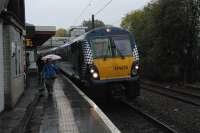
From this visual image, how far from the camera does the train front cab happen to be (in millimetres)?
16969

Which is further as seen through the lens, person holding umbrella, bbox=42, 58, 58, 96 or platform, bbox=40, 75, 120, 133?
person holding umbrella, bbox=42, 58, 58, 96

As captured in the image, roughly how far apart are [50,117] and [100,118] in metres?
1.70

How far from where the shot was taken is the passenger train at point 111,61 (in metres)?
17.0

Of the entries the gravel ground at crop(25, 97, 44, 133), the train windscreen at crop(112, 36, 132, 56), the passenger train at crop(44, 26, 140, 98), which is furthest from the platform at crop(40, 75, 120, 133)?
the train windscreen at crop(112, 36, 132, 56)

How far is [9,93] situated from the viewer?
14.4 meters

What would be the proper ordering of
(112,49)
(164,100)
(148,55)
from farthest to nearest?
1. (148,55)
2. (164,100)
3. (112,49)

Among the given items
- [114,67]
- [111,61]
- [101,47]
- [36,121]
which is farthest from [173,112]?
[36,121]

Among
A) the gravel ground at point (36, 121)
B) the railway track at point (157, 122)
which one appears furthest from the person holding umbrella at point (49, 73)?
the railway track at point (157, 122)

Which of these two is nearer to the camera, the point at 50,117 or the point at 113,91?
the point at 50,117

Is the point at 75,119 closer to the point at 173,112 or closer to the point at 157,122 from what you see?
the point at 157,122

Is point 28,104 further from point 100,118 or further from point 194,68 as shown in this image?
point 194,68

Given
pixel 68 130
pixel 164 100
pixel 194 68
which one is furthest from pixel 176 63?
pixel 68 130

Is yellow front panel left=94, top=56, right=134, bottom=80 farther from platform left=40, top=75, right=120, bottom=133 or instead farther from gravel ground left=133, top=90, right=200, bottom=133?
gravel ground left=133, top=90, right=200, bottom=133

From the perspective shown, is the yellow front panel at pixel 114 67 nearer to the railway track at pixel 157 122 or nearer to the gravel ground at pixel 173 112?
the railway track at pixel 157 122
